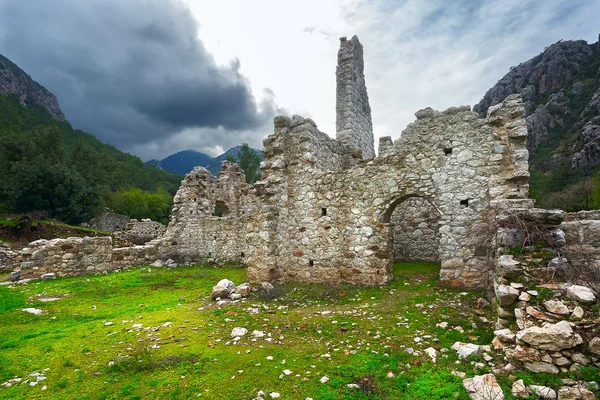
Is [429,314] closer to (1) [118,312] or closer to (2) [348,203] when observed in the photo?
(2) [348,203]

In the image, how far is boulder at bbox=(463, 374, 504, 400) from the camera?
122 inches

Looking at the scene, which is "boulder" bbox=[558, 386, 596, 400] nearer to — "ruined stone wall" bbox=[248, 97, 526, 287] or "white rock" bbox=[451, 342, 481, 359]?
"white rock" bbox=[451, 342, 481, 359]

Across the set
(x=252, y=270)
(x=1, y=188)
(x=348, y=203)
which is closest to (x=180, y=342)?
(x=252, y=270)

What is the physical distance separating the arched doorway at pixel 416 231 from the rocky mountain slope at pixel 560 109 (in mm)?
32170

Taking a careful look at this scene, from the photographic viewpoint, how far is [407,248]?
11.4 meters

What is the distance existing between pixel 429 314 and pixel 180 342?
15.2 feet

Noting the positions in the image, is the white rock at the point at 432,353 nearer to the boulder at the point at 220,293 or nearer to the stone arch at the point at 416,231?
the boulder at the point at 220,293

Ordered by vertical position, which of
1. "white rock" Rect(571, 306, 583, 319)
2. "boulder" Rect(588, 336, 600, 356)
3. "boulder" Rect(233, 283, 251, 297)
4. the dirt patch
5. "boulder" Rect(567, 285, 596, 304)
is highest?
the dirt patch

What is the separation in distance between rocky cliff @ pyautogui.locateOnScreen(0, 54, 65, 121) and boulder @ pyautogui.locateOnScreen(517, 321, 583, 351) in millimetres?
110907

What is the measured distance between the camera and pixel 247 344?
5070 millimetres

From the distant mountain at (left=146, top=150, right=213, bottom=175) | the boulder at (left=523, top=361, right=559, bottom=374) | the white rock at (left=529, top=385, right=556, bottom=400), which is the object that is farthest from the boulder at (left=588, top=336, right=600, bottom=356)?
the distant mountain at (left=146, top=150, right=213, bottom=175)

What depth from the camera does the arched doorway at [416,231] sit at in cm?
1099

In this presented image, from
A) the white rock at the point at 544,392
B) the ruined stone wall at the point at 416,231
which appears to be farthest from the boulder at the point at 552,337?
the ruined stone wall at the point at 416,231

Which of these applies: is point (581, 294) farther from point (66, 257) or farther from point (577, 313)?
point (66, 257)
